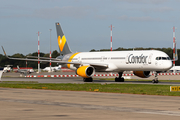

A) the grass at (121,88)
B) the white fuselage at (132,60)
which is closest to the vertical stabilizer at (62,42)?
the white fuselage at (132,60)

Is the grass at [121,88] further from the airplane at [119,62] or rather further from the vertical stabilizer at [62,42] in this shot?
the vertical stabilizer at [62,42]

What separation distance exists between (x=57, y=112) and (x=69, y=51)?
150 ft

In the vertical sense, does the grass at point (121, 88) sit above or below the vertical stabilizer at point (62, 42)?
below

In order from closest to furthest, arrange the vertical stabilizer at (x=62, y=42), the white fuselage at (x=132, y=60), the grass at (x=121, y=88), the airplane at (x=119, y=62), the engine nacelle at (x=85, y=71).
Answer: the grass at (x=121, y=88) < the white fuselage at (x=132, y=60) < the airplane at (x=119, y=62) < the engine nacelle at (x=85, y=71) < the vertical stabilizer at (x=62, y=42)

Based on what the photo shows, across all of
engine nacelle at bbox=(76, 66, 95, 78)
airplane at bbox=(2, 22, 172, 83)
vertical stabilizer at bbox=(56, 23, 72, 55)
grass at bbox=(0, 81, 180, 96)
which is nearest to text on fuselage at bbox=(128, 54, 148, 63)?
airplane at bbox=(2, 22, 172, 83)

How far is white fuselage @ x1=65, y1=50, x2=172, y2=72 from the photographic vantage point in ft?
148

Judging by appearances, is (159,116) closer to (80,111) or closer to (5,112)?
(80,111)

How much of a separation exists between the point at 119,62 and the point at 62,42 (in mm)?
15521

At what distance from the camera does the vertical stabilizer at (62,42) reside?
60.8 meters

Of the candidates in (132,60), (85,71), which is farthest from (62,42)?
(132,60)

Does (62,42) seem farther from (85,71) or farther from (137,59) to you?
(137,59)

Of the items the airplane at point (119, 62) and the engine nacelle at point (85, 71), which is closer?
the airplane at point (119, 62)

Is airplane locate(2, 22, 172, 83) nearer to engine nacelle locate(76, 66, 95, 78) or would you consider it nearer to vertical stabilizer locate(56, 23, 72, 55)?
engine nacelle locate(76, 66, 95, 78)

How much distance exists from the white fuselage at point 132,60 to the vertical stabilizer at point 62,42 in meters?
6.34
